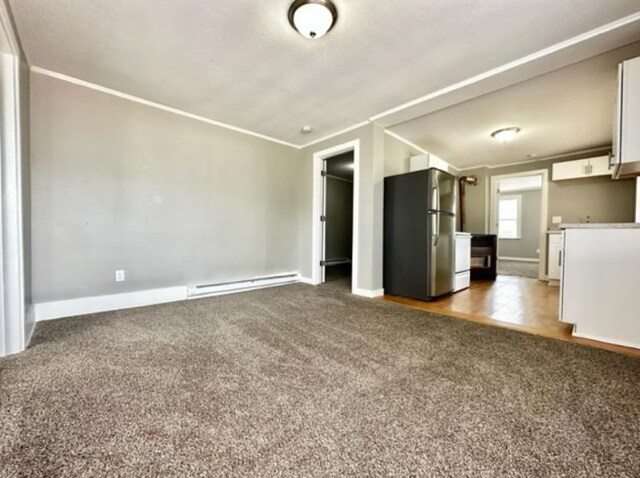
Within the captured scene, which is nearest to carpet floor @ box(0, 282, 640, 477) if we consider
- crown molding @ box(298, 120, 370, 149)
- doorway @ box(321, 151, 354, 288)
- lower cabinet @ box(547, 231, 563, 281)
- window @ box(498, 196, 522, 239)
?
crown molding @ box(298, 120, 370, 149)

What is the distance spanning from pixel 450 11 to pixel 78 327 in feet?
11.9

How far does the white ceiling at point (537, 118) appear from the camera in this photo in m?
2.49

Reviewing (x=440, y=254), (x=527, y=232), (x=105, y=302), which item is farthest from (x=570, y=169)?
(x=105, y=302)

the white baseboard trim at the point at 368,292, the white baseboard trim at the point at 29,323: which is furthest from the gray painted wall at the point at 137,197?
the white baseboard trim at the point at 368,292

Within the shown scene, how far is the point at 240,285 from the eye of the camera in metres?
3.56

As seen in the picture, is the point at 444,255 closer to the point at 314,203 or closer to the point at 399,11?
the point at 314,203

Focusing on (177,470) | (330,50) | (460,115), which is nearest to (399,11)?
(330,50)

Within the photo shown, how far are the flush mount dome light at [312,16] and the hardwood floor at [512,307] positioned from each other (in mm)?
2677

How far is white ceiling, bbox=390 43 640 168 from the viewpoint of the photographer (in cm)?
249

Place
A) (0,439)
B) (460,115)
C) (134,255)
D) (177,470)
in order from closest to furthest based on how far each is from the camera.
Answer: (177,470) < (0,439) < (134,255) < (460,115)

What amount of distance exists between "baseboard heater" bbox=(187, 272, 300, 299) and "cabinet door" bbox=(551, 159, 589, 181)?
495 cm

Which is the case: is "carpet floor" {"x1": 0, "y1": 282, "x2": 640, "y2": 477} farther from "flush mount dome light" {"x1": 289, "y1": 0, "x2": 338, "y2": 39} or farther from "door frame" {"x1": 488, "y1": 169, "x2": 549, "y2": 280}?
"door frame" {"x1": 488, "y1": 169, "x2": 549, "y2": 280}

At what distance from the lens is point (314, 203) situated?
413cm

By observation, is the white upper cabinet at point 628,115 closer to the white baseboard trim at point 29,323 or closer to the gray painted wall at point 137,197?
the gray painted wall at point 137,197
